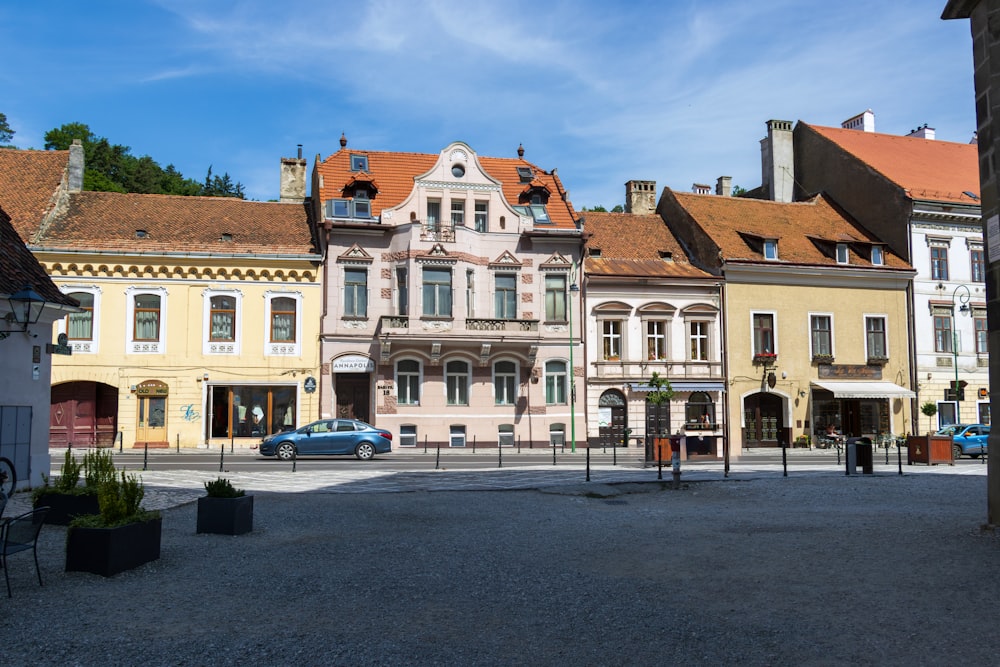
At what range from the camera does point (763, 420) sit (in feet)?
133

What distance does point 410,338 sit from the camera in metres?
36.1

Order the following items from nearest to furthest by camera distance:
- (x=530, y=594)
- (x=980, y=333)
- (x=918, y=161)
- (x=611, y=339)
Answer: (x=530, y=594)
(x=611, y=339)
(x=980, y=333)
(x=918, y=161)

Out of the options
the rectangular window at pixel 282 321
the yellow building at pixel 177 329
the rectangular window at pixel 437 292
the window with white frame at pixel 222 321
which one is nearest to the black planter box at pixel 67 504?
the yellow building at pixel 177 329

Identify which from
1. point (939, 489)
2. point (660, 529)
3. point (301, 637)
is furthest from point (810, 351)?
point (301, 637)

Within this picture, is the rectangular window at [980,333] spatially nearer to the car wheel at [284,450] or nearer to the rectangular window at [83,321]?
the car wheel at [284,450]

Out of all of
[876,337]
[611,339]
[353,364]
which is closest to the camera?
[353,364]

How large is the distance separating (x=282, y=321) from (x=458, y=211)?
899 cm

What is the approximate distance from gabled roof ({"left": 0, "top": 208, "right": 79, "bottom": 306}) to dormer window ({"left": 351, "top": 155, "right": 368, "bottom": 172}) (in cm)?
2130

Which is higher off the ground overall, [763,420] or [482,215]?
[482,215]

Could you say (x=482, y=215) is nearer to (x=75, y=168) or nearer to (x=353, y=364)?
(x=353, y=364)

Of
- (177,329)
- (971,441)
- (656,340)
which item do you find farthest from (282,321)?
(971,441)

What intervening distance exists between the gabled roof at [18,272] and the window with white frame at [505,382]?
20987 millimetres

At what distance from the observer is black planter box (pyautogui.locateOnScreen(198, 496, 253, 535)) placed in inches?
490

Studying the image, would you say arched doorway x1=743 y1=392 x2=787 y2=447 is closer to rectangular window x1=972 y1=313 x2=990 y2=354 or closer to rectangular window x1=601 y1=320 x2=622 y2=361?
rectangular window x1=601 y1=320 x2=622 y2=361
